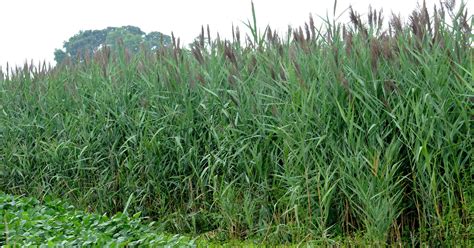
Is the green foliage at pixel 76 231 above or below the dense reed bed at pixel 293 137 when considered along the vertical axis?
below

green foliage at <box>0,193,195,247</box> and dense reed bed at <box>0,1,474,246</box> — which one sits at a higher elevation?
dense reed bed at <box>0,1,474,246</box>

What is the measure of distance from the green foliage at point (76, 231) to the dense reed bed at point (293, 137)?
24.9 inches

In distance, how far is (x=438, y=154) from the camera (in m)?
4.64

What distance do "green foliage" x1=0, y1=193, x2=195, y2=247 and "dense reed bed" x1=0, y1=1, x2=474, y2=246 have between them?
63 cm

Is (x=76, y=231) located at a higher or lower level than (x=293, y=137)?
lower

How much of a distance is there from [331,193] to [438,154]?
2.57ft

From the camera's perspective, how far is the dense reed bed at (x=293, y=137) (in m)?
4.57

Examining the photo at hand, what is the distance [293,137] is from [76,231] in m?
1.79

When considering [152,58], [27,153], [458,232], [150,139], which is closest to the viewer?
[458,232]

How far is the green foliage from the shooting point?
4660 mm

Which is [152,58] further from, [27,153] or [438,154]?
[438,154]

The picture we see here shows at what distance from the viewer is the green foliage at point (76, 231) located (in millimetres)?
4660

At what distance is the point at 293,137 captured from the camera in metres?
4.97

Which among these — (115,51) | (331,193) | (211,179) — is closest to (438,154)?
(331,193)
